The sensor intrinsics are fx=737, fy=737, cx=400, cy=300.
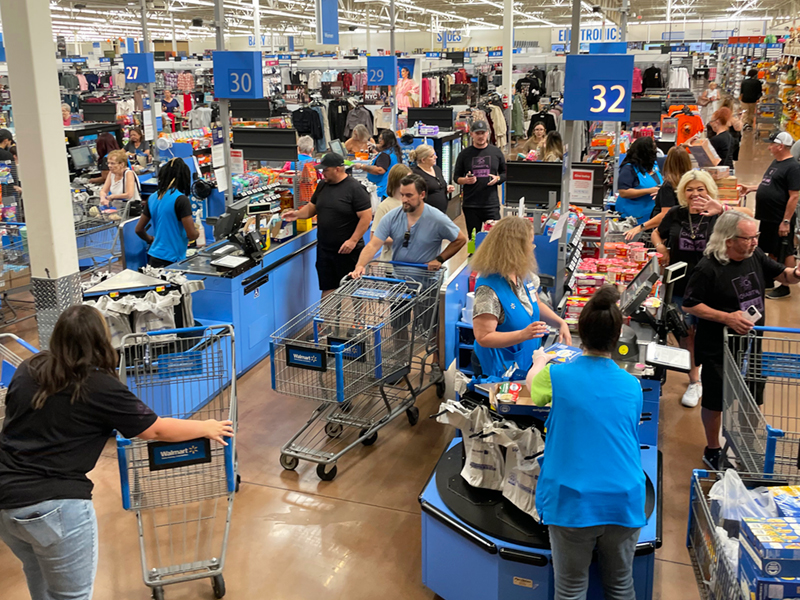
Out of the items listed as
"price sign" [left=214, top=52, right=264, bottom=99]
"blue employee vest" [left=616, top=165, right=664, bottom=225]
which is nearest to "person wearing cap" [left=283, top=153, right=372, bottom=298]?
"price sign" [left=214, top=52, right=264, bottom=99]

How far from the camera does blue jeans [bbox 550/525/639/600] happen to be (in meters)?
2.76

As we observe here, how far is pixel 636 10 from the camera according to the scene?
1347 inches

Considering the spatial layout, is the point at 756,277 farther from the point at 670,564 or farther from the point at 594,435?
the point at 594,435

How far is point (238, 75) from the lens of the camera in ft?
22.5

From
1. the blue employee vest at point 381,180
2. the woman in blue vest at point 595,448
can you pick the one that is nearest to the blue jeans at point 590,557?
the woman in blue vest at point 595,448

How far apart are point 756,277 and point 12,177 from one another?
8.76m

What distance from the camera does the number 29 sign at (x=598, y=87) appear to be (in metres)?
5.09

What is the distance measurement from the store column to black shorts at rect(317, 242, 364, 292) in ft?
8.15

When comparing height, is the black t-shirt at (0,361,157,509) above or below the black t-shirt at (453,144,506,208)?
below

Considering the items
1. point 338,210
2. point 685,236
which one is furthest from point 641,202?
point 338,210

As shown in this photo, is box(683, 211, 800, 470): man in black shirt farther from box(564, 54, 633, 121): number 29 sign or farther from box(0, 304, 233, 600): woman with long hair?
box(0, 304, 233, 600): woman with long hair

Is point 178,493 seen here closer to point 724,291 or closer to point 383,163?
point 724,291

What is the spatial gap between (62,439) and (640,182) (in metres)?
5.85

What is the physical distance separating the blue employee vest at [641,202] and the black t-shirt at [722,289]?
276 cm
